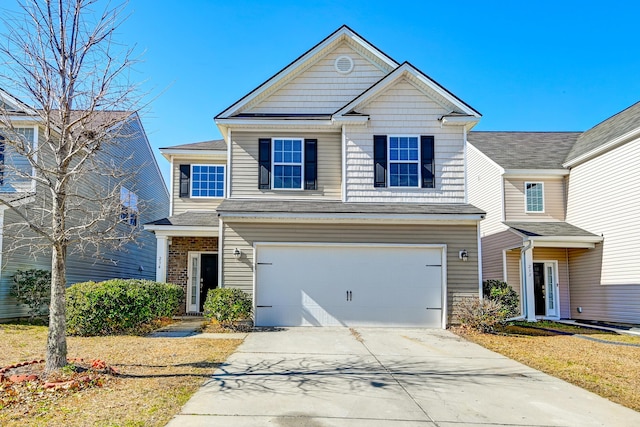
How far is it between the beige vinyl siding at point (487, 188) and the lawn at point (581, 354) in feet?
16.4

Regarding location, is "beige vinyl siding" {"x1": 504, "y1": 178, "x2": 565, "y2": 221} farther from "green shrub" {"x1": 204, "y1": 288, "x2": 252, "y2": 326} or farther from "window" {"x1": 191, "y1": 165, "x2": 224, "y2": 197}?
"green shrub" {"x1": 204, "y1": 288, "x2": 252, "y2": 326}

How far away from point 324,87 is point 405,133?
280cm

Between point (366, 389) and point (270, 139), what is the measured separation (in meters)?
8.52

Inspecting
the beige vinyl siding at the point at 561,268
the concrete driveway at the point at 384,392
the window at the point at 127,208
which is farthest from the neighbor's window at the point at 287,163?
the beige vinyl siding at the point at 561,268

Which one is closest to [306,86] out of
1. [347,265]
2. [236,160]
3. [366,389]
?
[236,160]

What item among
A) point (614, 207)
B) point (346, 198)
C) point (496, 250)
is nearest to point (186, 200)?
point (346, 198)

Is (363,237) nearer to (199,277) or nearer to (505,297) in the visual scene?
(505,297)

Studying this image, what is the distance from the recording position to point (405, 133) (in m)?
13.1

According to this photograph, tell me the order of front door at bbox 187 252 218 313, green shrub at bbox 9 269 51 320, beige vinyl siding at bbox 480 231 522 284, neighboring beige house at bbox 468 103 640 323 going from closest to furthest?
1. green shrub at bbox 9 269 51 320
2. neighboring beige house at bbox 468 103 640 323
3. front door at bbox 187 252 218 313
4. beige vinyl siding at bbox 480 231 522 284

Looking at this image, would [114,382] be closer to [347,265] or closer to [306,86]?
[347,265]

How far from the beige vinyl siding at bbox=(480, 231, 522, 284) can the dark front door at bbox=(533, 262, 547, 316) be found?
1295mm

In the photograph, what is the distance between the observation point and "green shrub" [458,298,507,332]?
38.1 ft

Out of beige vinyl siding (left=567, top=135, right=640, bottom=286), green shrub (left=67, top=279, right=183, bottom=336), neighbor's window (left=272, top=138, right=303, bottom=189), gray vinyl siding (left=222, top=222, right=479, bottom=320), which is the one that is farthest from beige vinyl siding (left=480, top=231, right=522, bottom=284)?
green shrub (left=67, top=279, right=183, bottom=336)

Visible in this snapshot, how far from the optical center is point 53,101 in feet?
21.7
